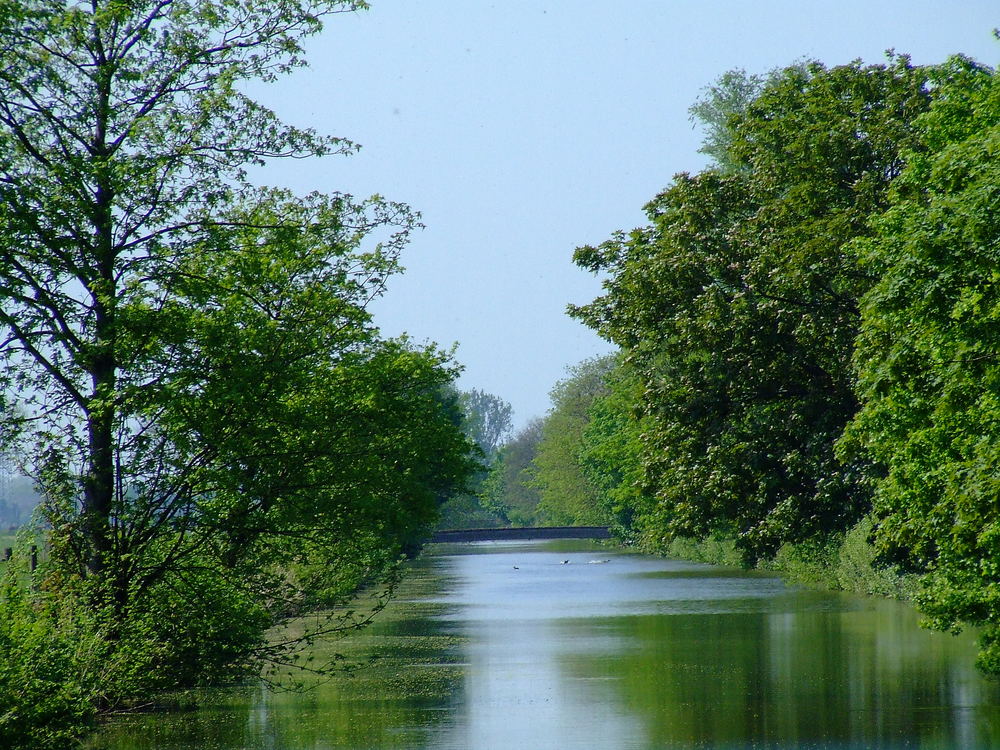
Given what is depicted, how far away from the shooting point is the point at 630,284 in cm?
2827

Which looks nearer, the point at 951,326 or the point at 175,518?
the point at 951,326

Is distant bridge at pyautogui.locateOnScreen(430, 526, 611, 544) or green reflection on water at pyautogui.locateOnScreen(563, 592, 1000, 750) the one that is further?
distant bridge at pyautogui.locateOnScreen(430, 526, 611, 544)

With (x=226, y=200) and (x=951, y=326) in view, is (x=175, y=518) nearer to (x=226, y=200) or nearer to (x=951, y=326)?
(x=226, y=200)

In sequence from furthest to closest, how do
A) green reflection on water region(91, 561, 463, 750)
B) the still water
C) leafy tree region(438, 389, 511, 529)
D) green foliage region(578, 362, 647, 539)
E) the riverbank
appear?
leafy tree region(438, 389, 511, 529)
green foliage region(578, 362, 647, 539)
the riverbank
green reflection on water region(91, 561, 463, 750)
the still water

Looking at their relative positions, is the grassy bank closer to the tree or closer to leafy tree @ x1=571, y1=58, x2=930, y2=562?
leafy tree @ x1=571, y1=58, x2=930, y2=562

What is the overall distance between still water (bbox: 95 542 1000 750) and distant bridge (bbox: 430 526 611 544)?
59391mm

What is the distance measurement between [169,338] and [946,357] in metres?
9.73

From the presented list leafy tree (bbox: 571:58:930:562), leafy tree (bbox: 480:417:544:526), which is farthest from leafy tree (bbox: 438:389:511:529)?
leafy tree (bbox: 571:58:930:562)

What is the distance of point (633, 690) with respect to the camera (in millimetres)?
21500

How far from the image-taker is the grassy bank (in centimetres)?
3794

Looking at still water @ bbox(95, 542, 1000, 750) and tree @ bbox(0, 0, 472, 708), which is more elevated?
tree @ bbox(0, 0, 472, 708)

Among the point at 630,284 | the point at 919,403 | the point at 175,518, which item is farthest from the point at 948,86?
the point at 175,518

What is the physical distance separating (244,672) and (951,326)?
10.7 m

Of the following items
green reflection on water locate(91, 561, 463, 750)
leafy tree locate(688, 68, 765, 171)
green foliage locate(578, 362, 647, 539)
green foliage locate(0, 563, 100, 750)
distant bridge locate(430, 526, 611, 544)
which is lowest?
distant bridge locate(430, 526, 611, 544)
